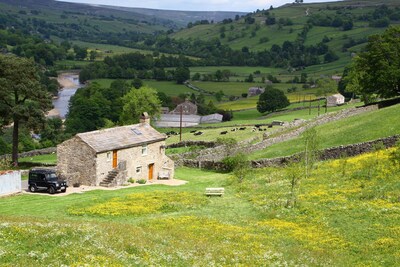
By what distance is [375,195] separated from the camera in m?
37.4

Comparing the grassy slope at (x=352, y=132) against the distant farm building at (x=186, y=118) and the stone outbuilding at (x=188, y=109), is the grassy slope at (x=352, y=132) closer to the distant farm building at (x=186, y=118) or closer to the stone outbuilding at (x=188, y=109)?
the distant farm building at (x=186, y=118)

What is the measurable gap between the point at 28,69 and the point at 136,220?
37.5m

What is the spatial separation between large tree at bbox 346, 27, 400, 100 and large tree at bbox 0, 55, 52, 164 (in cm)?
4861

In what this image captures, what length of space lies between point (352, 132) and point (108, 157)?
95.7 ft

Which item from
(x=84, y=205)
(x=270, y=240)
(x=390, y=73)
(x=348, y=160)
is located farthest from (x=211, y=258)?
(x=390, y=73)

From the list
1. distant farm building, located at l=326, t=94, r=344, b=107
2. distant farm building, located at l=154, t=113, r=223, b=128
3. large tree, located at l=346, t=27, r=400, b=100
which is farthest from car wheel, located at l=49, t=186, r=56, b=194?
distant farm building, located at l=154, t=113, r=223, b=128

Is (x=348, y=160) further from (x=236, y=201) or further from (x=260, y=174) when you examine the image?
(x=236, y=201)

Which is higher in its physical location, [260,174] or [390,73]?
[390,73]

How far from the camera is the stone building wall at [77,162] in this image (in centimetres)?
4984

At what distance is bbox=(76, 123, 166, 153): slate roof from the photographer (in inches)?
1994

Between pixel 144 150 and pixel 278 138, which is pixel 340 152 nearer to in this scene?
pixel 278 138

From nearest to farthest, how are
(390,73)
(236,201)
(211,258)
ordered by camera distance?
(211,258)
(236,201)
(390,73)

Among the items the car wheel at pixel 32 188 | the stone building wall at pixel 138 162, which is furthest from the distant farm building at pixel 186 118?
the car wheel at pixel 32 188

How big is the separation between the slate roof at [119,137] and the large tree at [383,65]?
40.2 m
